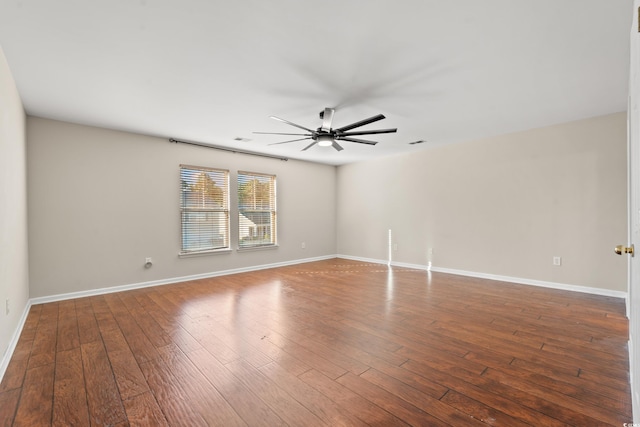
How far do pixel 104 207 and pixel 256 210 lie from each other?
2565 mm

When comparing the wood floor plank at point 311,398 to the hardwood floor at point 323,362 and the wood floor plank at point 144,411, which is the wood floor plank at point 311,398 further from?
the wood floor plank at point 144,411

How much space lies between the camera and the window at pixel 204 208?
198 inches

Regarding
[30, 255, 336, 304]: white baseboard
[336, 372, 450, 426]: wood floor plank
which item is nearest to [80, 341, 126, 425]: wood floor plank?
[336, 372, 450, 426]: wood floor plank

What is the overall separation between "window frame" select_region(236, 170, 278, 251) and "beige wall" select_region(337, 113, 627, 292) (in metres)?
2.35

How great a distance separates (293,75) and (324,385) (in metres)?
2.59

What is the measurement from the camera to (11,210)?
2.62 meters

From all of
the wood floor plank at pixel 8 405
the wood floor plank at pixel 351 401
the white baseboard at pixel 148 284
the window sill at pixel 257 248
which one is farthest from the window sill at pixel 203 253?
the wood floor plank at pixel 351 401

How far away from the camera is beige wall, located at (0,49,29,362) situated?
7.41 ft

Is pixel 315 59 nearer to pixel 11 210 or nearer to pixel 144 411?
pixel 144 411

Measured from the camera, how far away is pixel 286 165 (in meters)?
6.49

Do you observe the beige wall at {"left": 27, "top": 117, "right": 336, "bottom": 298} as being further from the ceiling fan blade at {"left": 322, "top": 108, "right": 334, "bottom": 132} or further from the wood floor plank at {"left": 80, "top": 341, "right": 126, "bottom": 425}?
the ceiling fan blade at {"left": 322, "top": 108, "right": 334, "bottom": 132}

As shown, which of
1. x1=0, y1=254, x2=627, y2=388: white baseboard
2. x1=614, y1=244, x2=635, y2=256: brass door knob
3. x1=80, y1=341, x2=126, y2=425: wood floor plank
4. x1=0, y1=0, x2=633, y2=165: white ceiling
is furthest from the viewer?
x1=0, y1=254, x2=627, y2=388: white baseboard

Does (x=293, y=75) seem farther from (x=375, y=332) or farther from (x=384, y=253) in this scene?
(x=384, y=253)

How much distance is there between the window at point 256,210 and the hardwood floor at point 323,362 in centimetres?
215
